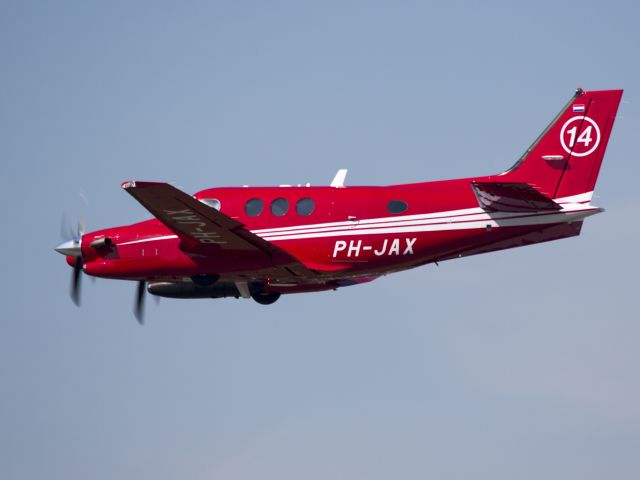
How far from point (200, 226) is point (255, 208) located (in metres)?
2.45

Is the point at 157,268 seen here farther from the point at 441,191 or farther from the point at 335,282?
the point at 441,191

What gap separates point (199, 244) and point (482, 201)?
909 cm

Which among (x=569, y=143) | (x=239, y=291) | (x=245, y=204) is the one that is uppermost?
(x=569, y=143)

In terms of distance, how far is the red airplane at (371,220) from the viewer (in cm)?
4328

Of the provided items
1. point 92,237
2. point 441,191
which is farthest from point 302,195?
point 92,237

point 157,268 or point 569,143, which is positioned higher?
point 569,143

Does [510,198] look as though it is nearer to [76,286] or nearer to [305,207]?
[305,207]

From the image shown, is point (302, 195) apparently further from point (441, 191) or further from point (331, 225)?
point (441, 191)

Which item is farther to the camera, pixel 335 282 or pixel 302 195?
pixel 335 282

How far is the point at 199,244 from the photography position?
4466 cm

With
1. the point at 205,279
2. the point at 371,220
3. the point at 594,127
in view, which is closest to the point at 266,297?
the point at 205,279

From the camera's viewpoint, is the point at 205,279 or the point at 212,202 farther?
the point at 205,279

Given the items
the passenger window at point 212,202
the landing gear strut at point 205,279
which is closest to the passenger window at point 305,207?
the passenger window at point 212,202

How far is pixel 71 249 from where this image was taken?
155 ft
